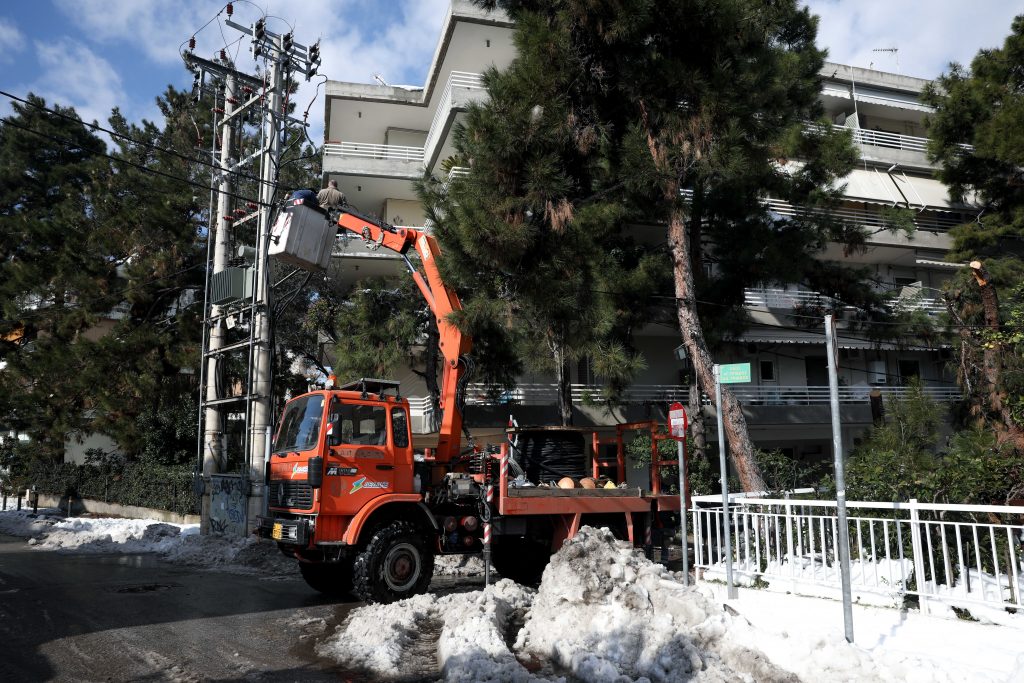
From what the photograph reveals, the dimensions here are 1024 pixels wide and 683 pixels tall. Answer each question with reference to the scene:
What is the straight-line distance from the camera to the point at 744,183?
50.6ft

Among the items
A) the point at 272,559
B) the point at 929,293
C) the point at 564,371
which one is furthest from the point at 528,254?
the point at 929,293

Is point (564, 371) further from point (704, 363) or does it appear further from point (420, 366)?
point (420, 366)

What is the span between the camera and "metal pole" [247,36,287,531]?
15273mm

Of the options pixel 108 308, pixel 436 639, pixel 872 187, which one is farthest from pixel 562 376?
pixel 872 187

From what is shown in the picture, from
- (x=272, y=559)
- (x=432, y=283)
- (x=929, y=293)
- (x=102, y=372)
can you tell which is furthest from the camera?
(x=929, y=293)

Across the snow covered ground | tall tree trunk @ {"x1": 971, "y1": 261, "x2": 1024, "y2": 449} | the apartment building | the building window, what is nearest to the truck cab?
the snow covered ground

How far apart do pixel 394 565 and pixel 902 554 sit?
599cm

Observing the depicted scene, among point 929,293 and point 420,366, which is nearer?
point 420,366

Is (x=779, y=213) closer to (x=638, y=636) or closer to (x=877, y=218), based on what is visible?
(x=877, y=218)

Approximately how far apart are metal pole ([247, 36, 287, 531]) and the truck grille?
5.14m

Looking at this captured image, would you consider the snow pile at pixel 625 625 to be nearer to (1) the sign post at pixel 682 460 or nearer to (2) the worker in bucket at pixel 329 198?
(1) the sign post at pixel 682 460

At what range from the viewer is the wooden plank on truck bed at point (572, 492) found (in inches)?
400

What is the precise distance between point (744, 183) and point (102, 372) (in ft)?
58.5

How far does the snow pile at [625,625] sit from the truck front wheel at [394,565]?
7.50 ft
